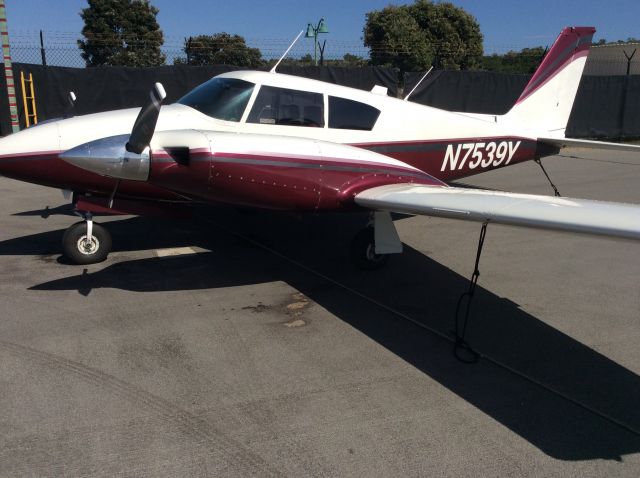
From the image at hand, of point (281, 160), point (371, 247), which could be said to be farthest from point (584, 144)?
point (281, 160)

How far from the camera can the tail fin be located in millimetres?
9031

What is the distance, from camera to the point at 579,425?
10.9 ft

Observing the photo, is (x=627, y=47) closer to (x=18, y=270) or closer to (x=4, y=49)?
(x=4, y=49)

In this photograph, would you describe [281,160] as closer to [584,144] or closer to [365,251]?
[365,251]

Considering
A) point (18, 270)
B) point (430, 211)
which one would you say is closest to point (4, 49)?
point (18, 270)

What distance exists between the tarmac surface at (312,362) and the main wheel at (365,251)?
196 mm

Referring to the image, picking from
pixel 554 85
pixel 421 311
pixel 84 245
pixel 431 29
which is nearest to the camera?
pixel 421 311

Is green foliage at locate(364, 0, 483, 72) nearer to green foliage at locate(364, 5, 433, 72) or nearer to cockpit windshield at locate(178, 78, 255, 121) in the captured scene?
green foliage at locate(364, 5, 433, 72)

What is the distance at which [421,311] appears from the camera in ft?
16.7

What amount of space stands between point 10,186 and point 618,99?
68.8 feet

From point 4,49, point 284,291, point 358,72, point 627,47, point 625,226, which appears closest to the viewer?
point 625,226

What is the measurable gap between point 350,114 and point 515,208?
3189 millimetres

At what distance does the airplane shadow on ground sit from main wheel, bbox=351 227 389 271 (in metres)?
0.12

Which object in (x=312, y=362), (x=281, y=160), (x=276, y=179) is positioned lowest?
(x=312, y=362)
